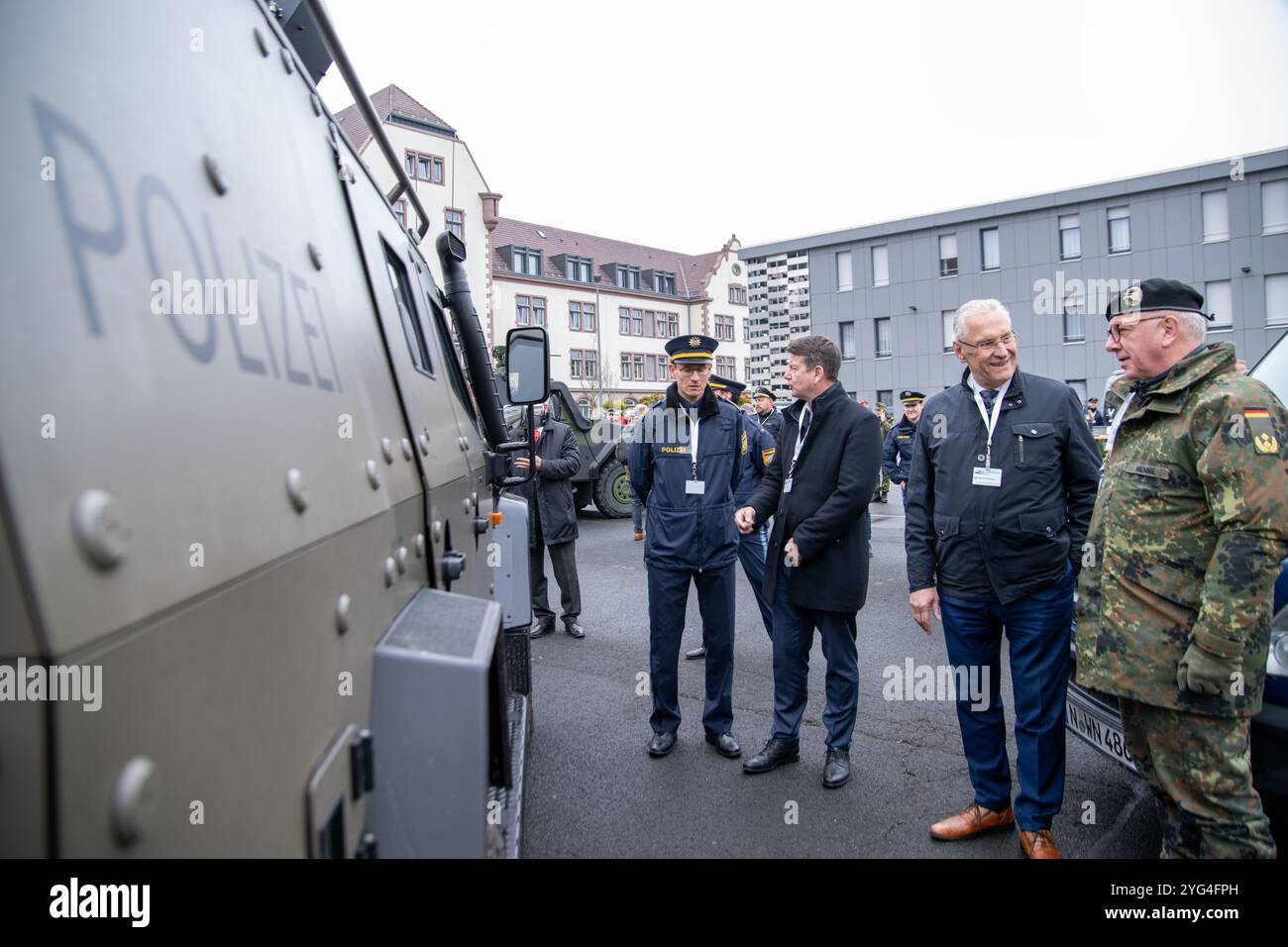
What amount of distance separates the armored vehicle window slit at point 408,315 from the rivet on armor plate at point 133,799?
1377 mm

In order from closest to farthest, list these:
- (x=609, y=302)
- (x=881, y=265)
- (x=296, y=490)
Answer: (x=296, y=490)
(x=881, y=265)
(x=609, y=302)

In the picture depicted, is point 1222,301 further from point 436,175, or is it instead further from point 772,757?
point 772,757

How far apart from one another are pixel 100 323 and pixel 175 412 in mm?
94

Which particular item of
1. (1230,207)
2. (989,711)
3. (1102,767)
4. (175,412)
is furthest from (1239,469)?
(1230,207)

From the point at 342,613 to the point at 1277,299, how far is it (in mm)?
30543

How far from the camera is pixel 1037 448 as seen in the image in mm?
2916

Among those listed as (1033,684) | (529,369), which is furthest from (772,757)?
(529,369)

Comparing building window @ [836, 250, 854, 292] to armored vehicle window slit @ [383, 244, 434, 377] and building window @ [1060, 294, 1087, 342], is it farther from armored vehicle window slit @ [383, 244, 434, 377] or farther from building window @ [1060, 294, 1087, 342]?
armored vehicle window slit @ [383, 244, 434, 377]

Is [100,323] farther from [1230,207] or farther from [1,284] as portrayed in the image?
[1230,207]

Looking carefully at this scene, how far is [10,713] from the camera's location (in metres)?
0.53

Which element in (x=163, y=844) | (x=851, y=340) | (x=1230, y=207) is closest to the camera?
(x=163, y=844)

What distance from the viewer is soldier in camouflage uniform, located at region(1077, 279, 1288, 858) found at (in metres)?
2.14

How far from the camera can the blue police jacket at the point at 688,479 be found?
155 inches

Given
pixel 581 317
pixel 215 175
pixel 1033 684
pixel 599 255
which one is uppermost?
pixel 599 255
